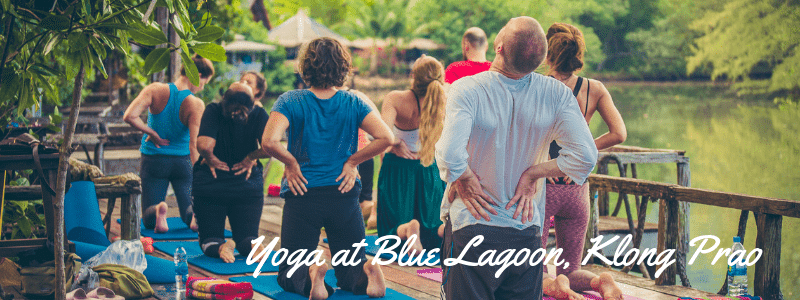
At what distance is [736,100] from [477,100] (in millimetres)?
41507

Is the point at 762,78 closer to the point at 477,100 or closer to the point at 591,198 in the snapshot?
the point at 591,198

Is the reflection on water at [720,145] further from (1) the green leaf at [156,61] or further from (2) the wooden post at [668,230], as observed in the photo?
(1) the green leaf at [156,61]

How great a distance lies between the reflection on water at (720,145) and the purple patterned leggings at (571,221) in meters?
5.51

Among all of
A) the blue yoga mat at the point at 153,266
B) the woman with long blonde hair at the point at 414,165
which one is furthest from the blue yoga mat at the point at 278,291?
the woman with long blonde hair at the point at 414,165

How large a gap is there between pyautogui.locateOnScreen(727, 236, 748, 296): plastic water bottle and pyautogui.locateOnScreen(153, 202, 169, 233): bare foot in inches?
166

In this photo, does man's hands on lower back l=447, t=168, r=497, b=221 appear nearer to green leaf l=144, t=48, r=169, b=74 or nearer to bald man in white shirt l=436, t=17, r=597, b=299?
bald man in white shirt l=436, t=17, r=597, b=299

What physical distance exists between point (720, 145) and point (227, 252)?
93.2 feet

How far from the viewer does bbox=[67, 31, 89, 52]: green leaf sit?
2629 millimetres

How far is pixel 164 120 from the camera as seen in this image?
5.98m

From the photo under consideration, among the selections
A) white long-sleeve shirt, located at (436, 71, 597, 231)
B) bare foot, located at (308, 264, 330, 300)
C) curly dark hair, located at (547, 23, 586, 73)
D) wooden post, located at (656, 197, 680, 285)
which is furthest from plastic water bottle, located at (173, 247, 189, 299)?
wooden post, located at (656, 197, 680, 285)

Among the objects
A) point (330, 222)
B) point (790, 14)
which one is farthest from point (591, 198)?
point (790, 14)

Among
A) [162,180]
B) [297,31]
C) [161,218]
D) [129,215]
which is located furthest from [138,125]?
[297,31]

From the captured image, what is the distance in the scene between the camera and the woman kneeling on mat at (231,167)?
5082mm

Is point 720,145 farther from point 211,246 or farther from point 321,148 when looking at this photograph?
point 321,148
